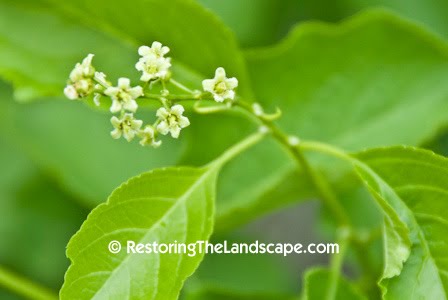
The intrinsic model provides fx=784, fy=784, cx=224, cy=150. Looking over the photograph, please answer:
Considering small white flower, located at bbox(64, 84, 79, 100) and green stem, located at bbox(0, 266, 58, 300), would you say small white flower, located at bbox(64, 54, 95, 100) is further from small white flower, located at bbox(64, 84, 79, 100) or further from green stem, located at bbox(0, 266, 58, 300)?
green stem, located at bbox(0, 266, 58, 300)

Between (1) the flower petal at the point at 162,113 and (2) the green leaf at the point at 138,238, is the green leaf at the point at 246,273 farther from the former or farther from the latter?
(1) the flower petal at the point at 162,113

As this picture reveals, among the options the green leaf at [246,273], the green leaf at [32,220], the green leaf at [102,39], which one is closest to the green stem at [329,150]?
the green leaf at [102,39]

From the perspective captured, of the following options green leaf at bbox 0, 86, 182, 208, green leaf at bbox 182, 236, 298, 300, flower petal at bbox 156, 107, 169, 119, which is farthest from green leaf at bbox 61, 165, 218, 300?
green leaf at bbox 182, 236, 298, 300

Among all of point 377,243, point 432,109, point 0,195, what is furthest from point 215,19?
point 0,195

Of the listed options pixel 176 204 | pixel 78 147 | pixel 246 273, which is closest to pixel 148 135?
pixel 176 204

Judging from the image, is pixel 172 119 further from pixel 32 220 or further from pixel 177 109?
pixel 32 220

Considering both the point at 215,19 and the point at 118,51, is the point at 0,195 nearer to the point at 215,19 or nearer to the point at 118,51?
the point at 118,51
